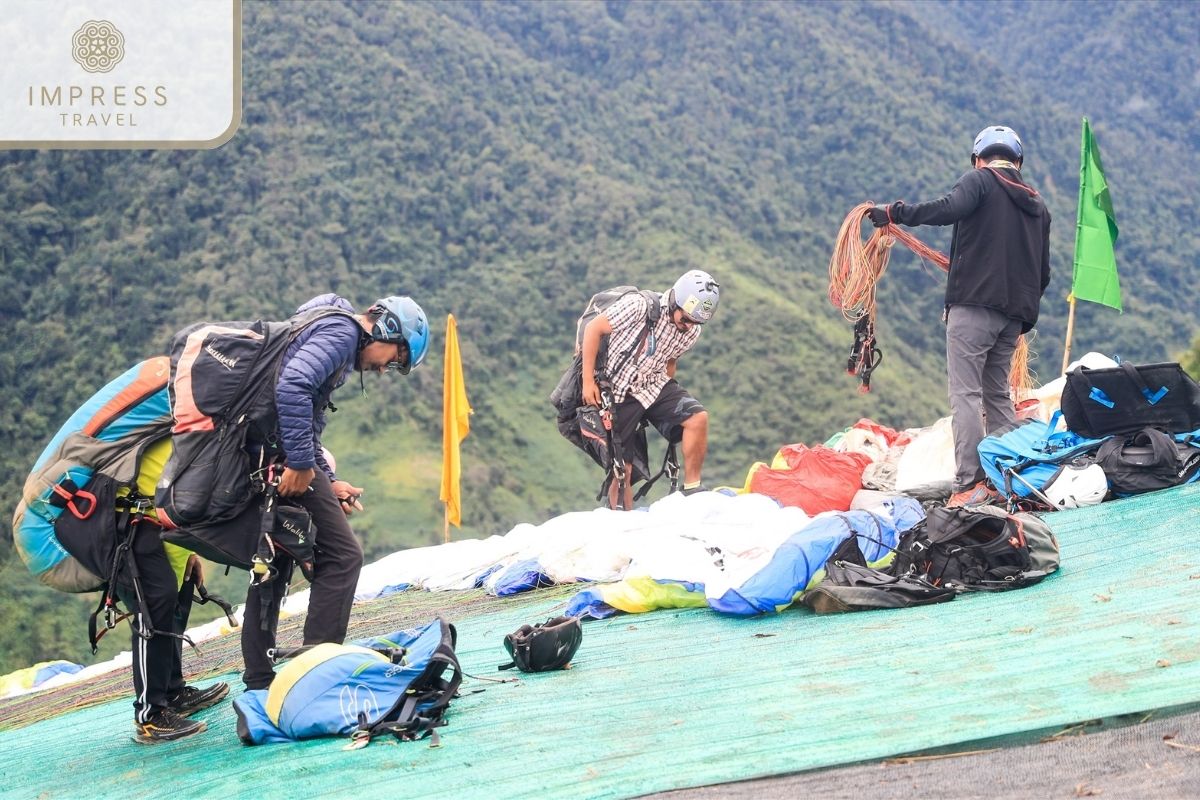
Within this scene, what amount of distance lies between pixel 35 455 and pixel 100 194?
26.4 ft

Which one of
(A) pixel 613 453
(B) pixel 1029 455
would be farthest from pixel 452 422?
(B) pixel 1029 455

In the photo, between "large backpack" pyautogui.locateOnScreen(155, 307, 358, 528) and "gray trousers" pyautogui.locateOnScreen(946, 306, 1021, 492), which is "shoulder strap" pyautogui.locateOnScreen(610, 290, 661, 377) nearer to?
"gray trousers" pyautogui.locateOnScreen(946, 306, 1021, 492)

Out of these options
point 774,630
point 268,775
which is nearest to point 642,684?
point 774,630

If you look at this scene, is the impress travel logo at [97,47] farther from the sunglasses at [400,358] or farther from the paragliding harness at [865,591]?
the paragliding harness at [865,591]

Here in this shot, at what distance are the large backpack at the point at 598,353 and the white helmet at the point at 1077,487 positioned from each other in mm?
2352

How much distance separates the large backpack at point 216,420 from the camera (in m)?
4.20

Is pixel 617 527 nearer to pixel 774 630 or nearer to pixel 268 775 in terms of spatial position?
pixel 774 630

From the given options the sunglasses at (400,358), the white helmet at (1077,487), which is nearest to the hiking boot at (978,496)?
the white helmet at (1077,487)

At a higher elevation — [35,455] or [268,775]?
[268,775]

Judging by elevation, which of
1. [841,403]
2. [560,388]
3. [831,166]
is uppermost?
[831,166]

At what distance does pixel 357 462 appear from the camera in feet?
79.7

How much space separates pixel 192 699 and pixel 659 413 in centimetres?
380

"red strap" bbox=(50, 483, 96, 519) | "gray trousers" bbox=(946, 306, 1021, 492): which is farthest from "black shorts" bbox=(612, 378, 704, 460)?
"red strap" bbox=(50, 483, 96, 519)

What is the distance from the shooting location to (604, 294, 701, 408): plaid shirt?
24.8 feet
